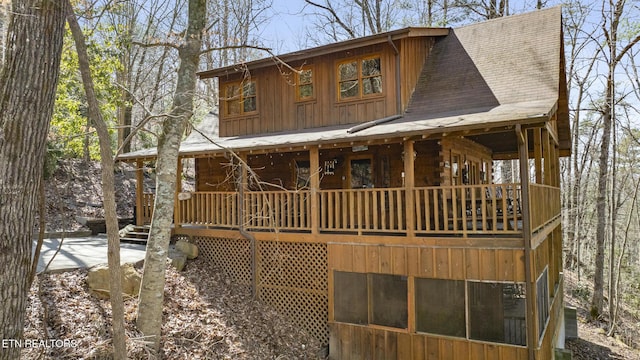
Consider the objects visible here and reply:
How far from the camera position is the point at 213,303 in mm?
9359

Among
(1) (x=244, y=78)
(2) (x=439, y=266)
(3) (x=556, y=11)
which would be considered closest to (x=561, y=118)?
(3) (x=556, y=11)

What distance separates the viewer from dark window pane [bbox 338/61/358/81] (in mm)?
11735

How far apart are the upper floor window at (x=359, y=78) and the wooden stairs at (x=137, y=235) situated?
23.6 ft

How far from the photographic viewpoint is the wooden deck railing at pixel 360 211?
28.3 feet

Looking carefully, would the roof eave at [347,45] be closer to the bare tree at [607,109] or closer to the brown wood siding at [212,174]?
the brown wood siding at [212,174]

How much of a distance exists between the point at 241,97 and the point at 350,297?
307 inches

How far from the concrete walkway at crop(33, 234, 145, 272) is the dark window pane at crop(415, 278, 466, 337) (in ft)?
22.0

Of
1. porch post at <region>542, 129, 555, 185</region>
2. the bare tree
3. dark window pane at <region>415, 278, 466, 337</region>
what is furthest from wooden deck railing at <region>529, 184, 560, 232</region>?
the bare tree

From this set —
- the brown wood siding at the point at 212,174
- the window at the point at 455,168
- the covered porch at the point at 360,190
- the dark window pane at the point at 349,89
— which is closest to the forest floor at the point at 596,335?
the covered porch at the point at 360,190

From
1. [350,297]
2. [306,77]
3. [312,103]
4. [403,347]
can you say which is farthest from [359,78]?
[403,347]

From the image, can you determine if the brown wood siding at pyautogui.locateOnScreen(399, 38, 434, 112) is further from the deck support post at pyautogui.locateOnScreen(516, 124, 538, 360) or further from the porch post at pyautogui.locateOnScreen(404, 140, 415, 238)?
the deck support post at pyautogui.locateOnScreen(516, 124, 538, 360)

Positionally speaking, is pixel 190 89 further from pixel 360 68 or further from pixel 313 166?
pixel 360 68

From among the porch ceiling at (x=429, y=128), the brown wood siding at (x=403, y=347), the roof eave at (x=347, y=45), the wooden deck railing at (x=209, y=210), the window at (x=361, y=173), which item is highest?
the roof eave at (x=347, y=45)

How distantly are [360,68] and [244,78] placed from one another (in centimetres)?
378
